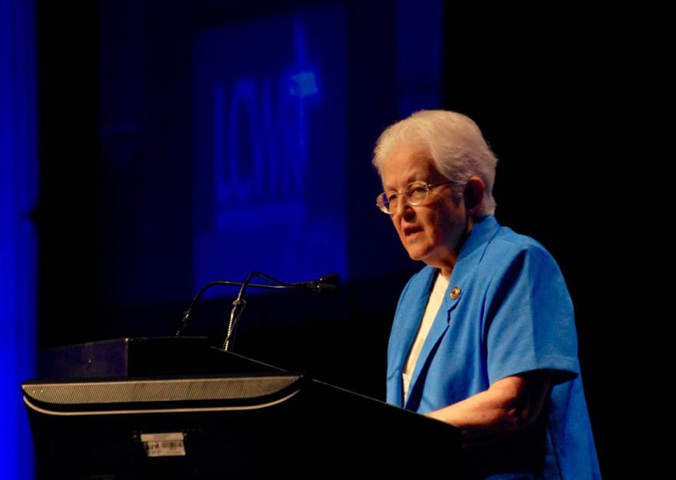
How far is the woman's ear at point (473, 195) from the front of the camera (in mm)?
2285

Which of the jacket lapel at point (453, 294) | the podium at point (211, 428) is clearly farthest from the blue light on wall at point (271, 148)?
the podium at point (211, 428)

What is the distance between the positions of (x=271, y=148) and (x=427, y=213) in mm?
1693

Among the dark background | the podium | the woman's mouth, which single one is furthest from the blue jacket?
the dark background

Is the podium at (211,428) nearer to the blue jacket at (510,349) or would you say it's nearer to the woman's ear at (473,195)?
the blue jacket at (510,349)

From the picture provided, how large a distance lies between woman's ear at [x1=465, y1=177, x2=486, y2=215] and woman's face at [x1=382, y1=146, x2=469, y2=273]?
25mm

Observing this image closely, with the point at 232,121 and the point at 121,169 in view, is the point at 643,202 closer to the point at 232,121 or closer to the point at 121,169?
the point at 232,121

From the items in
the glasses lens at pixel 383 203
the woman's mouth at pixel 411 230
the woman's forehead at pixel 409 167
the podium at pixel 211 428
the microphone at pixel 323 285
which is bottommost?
the podium at pixel 211 428

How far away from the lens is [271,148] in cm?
383

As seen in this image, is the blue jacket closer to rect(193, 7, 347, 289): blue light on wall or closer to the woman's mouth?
the woman's mouth

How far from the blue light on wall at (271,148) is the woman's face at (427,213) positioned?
1.24 m

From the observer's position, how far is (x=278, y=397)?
132cm

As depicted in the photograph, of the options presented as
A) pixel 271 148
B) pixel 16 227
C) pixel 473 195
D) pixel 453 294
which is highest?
pixel 271 148

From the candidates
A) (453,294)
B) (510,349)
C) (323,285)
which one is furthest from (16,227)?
(510,349)

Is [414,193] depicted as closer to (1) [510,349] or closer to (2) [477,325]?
(2) [477,325]
